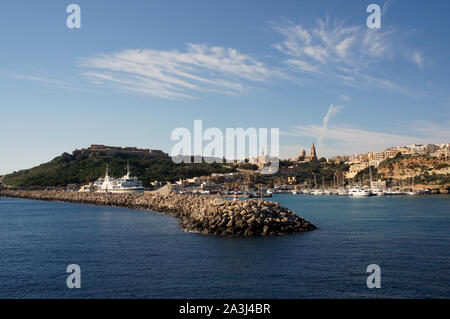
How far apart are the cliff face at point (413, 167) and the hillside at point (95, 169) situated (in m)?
68.9

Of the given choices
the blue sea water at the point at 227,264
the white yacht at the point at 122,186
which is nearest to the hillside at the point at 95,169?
the white yacht at the point at 122,186

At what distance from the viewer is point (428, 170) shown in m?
128

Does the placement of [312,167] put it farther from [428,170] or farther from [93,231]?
[93,231]

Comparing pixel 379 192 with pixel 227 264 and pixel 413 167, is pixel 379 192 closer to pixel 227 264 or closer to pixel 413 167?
pixel 413 167

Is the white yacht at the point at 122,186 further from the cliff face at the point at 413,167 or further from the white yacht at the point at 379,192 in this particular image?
the cliff face at the point at 413,167

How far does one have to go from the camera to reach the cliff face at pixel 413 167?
416 ft

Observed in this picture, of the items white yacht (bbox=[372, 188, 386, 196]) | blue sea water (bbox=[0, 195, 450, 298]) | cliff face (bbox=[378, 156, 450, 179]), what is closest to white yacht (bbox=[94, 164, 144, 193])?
white yacht (bbox=[372, 188, 386, 196])

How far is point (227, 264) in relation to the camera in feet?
65.9

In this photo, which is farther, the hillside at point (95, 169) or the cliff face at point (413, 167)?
the hillside at point (95, 169)

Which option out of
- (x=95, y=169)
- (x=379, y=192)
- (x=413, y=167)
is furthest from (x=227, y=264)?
(x=95, y=169)

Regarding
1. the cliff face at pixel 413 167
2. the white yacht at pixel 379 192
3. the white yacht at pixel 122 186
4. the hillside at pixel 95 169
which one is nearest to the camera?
the white yacht at pixel 122 186

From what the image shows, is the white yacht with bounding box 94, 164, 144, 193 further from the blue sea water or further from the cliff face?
the cliff face

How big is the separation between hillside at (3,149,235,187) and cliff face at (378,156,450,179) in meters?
68.9
